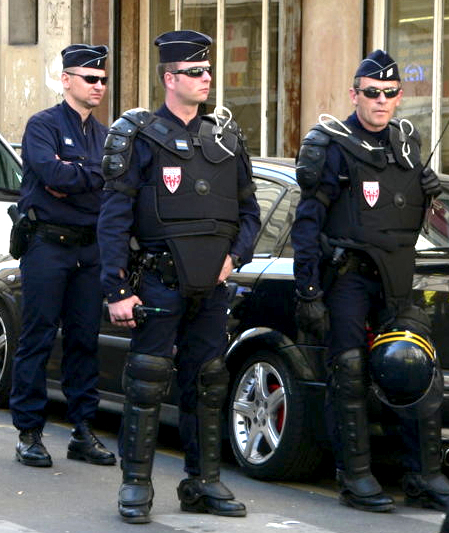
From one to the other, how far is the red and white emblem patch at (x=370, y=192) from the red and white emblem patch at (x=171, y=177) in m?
0.87

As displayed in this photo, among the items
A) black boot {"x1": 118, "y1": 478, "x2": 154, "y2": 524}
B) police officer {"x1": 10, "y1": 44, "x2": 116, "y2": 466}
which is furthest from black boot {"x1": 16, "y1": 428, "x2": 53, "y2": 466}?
black boot {"x1": 118, "y1": 478, "x2": 154, "y2": 524}

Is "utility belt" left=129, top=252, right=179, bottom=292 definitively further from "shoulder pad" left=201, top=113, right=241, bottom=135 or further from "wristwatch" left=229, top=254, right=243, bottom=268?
"shoulder pad" left=201, top=113, right=241, bottom=135

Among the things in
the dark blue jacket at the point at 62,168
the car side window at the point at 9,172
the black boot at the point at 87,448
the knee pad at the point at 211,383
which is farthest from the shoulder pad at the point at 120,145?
the car side window at the point at 9,172

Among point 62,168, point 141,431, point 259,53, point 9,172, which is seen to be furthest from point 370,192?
point 259,53

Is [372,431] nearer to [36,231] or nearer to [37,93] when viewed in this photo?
[36,231]

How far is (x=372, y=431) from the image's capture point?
6.94m

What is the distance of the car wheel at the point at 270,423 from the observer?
23.6 ft

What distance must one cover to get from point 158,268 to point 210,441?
2.54 feet

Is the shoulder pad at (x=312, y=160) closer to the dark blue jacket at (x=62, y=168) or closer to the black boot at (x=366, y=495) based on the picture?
the dark blue jacket at (x=62, y=168)

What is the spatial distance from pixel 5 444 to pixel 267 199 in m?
1.92

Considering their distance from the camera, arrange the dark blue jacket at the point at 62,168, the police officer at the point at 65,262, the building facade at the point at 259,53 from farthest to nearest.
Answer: the building facade at the point at 259,53
the police officer at the point at 65,262
the dark blue jacket at the point at 62,168

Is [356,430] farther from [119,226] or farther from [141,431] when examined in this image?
[119,226]

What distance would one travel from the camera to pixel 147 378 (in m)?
6.43

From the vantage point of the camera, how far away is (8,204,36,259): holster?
7664 millimetres
